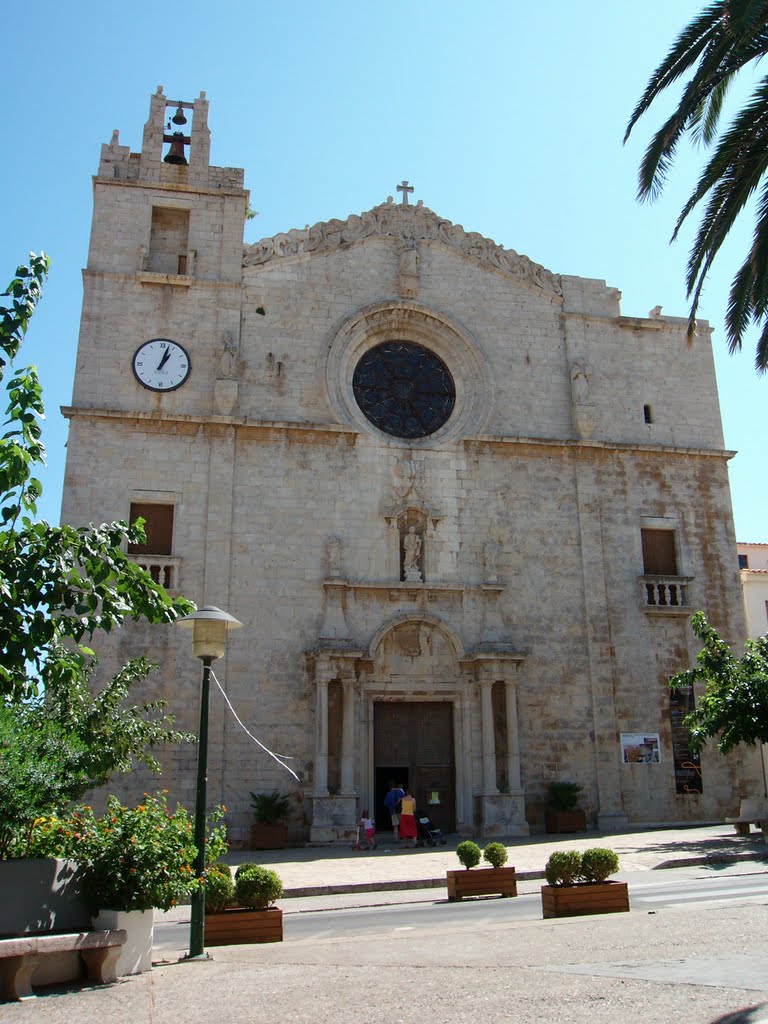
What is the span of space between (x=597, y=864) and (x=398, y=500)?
13.5 metres

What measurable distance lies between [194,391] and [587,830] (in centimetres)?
1397

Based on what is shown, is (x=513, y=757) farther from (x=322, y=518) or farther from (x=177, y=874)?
(x=177, y=874)

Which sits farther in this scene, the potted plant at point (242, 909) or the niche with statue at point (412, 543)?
the niche with statue at point (412, 543)


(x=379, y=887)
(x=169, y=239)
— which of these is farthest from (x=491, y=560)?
(x=169, y=239)

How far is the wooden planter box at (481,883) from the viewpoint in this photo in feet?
43.9

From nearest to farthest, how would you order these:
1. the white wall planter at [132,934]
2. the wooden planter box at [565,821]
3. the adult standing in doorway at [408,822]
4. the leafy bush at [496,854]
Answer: the white wall planter at [132,934], the leafy bush at [496,854], the adult standing in doorway at [408,822], the wooden planter box at [565,821]

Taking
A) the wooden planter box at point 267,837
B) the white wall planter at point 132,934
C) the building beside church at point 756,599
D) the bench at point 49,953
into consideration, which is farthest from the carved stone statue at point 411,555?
the building beside church at point 756,599

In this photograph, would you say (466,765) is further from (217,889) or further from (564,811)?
(217,889)

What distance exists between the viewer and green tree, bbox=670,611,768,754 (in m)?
19.5

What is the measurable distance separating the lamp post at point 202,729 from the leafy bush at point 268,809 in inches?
412

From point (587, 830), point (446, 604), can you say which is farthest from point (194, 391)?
point (587, 830)

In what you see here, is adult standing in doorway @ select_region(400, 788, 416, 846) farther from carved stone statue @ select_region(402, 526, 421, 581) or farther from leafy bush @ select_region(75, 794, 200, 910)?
leafy bush @ select_region(75, 794, 200, 910)

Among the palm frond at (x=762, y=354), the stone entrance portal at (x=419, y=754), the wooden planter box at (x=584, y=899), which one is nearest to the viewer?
the wooden planter box at (x=584, y=899)

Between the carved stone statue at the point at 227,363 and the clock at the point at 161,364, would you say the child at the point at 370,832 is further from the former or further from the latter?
the clock at the point at 161,364
